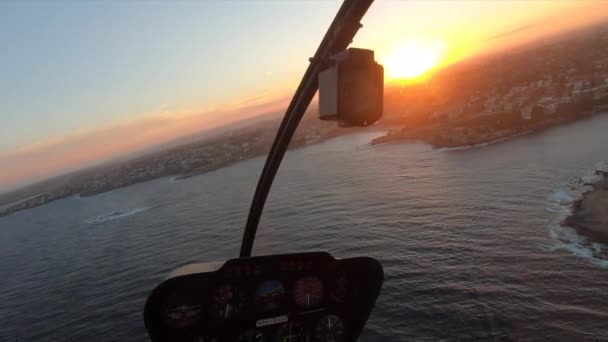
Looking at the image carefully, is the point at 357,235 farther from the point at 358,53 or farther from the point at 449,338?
the point at 358,53

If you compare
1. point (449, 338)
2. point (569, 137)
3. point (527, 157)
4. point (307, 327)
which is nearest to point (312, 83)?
point (307, 327)

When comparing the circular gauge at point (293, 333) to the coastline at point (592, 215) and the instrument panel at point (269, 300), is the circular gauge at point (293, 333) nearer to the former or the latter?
the instrument panel at point (269, 300)

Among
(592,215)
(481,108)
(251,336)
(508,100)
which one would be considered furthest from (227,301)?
(508,100)

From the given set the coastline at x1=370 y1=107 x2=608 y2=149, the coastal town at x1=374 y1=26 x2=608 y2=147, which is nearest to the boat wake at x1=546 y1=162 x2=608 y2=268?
the coastline at x1=370 y1=107 x2=608 y2=149

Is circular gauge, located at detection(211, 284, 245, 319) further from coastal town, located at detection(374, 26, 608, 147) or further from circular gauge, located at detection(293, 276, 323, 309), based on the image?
coastal town, located at detection(374, 26, 608, 147)

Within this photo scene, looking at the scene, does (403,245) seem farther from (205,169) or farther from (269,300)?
(205,169)
